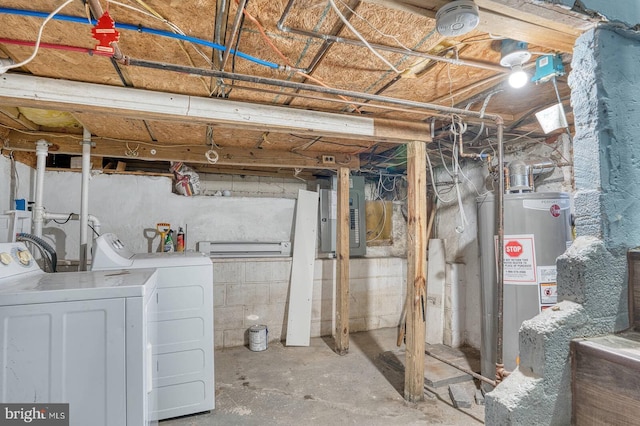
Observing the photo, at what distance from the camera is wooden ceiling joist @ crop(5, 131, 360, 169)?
2.67m

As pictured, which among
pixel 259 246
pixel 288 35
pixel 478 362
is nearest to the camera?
pixel 288 35

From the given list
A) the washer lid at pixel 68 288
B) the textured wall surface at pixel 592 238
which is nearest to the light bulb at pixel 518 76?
the textured wall surface at pixel 592 238

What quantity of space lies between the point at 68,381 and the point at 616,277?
74.9 inches

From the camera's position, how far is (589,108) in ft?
3.16

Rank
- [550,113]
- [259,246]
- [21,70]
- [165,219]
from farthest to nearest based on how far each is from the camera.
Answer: [259,246] < [165,219] < [21,70] < [550,113]

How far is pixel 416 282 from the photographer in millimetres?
2465

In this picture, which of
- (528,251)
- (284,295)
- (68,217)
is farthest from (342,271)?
(68,217)

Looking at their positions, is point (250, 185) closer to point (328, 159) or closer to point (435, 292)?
point (328, 159)

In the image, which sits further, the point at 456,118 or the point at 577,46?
the point at 456,118

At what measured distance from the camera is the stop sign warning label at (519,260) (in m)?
2.20

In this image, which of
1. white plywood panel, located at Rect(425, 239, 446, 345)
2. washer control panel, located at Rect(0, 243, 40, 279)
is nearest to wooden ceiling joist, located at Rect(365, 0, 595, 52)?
washer control panel, located at Rect(0, 243, 40, 279)

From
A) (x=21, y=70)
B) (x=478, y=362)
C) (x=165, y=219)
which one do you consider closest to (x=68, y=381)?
(x=21, y=70)

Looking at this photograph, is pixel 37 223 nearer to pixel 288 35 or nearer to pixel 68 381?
pixel 68 381

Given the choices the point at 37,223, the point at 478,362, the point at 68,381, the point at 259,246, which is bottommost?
the point at 478,362
